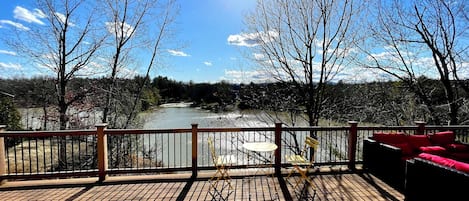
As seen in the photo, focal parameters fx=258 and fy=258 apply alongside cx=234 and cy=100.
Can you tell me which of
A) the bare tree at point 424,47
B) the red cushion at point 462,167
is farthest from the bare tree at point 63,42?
the bare tree at point 424,47

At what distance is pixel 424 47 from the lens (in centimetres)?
899

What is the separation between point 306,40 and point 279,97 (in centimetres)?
212

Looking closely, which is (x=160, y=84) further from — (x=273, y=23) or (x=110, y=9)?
(x=273, y=23)

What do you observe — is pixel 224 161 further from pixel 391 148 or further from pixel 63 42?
pixel 63 42

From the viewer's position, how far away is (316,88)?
7.61 meters

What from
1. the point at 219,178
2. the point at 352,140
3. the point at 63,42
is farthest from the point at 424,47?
the point at 63,42

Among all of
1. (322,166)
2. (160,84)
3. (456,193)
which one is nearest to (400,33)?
(322,166)

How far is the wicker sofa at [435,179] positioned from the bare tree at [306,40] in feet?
13.9

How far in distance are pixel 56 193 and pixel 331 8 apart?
711 cm

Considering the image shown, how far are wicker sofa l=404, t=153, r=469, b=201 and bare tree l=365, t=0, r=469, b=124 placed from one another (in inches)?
269

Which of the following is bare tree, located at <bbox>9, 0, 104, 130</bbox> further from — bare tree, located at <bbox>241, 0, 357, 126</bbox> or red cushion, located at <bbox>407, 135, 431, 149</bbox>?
red cushion, located at <bbox>407, 135, 431, 149</bbox>

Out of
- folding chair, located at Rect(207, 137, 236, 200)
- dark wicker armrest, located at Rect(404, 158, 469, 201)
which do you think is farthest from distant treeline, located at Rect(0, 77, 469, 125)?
dark wicker armrest, located at Rect(404, 158, 469, 201)

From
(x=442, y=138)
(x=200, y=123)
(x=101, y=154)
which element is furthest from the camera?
(x=200, y=123)

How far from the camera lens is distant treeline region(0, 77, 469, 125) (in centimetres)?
820
